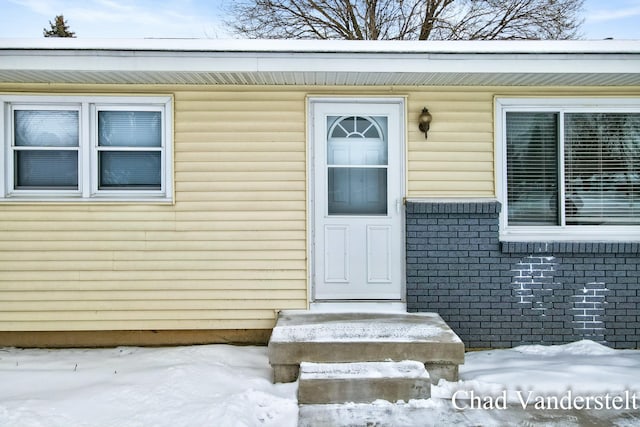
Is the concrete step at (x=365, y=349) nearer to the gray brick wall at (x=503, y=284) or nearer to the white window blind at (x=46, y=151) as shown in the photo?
the gray brick wall at (x=503, y=284)

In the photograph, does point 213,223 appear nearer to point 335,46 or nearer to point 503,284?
point 335,46

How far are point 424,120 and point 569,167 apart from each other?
1.55 meters

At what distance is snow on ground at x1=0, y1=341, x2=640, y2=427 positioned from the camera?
3428mm

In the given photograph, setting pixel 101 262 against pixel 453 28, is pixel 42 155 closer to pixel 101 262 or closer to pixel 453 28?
pixel 101 262

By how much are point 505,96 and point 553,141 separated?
68 cm

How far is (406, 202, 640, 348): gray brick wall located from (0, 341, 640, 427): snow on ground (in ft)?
0.89

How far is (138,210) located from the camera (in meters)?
4.96

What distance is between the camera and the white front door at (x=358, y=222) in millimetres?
5078

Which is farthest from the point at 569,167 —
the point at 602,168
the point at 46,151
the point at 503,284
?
the point at 46,151

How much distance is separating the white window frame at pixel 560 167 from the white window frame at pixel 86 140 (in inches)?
127

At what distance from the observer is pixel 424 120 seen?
4953 millimetres

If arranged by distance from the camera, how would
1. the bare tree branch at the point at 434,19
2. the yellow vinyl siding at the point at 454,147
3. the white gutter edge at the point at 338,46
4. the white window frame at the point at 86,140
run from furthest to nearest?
the bare tree branch at the point at 434,19 → the yellow vinyl siding at the point at 454,147 → the white window frame at the point at 86,140 → the white gutter edge at the point at 338,46

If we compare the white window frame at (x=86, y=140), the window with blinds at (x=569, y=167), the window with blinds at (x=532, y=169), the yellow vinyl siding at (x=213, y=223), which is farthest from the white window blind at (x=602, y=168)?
the white window frame at (x=86, y=140)

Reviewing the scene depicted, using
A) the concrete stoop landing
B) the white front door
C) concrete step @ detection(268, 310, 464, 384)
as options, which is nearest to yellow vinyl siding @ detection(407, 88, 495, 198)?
the white front door
